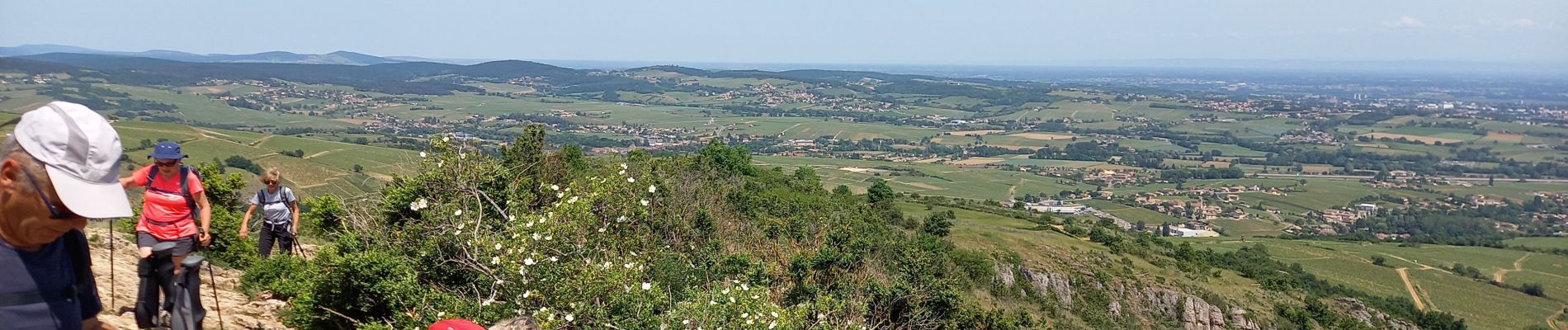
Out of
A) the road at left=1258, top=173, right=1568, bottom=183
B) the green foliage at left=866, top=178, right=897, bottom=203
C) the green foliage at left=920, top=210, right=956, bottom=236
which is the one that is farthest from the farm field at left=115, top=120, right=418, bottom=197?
the road at left=1258, top=173, right=1568, bottom=183

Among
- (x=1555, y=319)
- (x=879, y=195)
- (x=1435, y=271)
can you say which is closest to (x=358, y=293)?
(x=879, y=195)

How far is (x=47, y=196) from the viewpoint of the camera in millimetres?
2256

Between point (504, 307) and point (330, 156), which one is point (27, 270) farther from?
point (330, 156)

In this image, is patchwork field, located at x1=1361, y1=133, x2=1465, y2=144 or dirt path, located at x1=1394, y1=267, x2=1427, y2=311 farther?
patchwork field, located at x1=1361, y1=133, x2=1465, y2=144

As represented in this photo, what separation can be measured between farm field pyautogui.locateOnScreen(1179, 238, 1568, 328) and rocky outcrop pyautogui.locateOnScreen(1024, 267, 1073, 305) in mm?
27105

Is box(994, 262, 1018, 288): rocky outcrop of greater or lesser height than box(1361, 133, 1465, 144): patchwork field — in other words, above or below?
above

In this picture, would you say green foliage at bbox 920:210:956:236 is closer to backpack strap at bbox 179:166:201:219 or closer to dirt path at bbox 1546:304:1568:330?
backpack strap at bbox 179:166:201:219

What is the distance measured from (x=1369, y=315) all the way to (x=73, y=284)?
43106mm

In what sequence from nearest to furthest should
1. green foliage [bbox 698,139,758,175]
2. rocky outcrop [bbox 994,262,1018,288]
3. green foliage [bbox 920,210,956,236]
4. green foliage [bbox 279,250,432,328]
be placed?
green foliage [bbox 279,250,432,328]
rocky outcrop [bbox 994,262,1018,288]
green foliage [bbox 920,210,956,236]
green foliage [bbox 698,139,758,175]

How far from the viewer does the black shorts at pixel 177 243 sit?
Result: 496cm

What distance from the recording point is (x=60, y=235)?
2398 millimetres

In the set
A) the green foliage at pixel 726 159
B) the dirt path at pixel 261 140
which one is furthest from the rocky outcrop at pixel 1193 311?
the dirt path at pixel 261 140

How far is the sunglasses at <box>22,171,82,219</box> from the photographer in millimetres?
2240

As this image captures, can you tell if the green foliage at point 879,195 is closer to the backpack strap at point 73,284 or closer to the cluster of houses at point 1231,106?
the backpack strap at point 73,284
